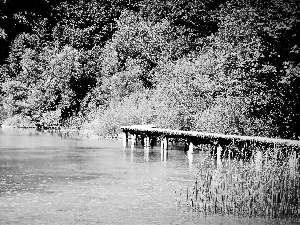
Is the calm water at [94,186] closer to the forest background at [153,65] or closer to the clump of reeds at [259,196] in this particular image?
the clump of reeds at [259,196]

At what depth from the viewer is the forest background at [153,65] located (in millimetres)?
25141

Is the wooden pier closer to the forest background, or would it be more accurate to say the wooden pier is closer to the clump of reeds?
the clump of reeds

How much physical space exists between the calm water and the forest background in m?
3.30

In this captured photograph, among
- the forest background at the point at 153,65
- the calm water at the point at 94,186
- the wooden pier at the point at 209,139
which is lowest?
the calm water at the point at 94,186

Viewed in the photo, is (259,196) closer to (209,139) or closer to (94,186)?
(94,186)

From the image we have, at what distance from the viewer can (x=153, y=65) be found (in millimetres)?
52531

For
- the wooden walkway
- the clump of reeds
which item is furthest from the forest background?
the clump of reeds

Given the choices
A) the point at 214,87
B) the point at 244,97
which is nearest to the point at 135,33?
the point at 214,87

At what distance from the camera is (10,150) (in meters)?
27.5

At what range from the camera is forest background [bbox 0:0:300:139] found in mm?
25141

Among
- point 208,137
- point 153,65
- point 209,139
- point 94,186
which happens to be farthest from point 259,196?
point 153,65

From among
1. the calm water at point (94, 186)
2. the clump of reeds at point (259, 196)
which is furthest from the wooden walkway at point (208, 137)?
the clump of reeds at point (259, 196)

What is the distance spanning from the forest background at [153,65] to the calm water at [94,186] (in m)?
3.30

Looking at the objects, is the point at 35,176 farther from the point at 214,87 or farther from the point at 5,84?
the point at 5,84
